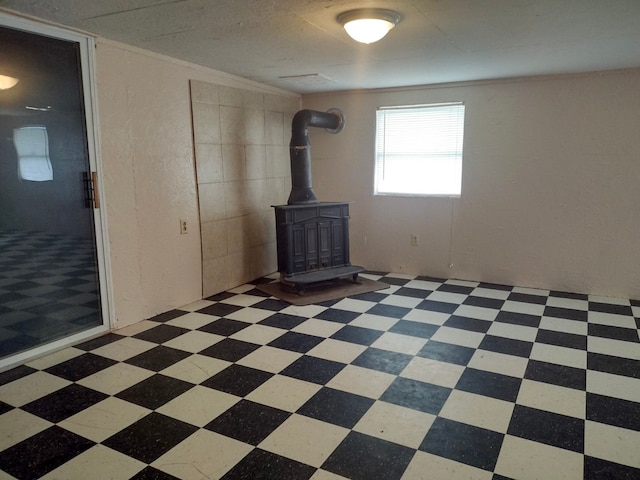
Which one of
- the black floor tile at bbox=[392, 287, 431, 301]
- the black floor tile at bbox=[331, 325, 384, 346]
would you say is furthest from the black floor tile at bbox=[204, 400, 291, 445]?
the black floor tile at bbox=[392, 287, 431, 301]

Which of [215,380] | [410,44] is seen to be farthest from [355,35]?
[215,380]

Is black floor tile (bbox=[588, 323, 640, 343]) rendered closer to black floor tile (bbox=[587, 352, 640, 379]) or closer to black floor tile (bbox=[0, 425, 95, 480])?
black floor tile (bbox=[587, 352, 640, 379])

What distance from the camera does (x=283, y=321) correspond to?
3.34 m

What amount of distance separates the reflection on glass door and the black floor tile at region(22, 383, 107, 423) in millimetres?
531

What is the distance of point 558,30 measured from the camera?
8.36 feet

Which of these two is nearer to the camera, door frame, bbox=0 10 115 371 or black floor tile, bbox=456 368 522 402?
black floor tile, bbox=456 368 522 402

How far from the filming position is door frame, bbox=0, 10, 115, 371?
2.53 metres

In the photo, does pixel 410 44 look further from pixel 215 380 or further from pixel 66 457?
pixel 66 457

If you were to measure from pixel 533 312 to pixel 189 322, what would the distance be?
2.74 meters

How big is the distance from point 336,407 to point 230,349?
960 millimetres

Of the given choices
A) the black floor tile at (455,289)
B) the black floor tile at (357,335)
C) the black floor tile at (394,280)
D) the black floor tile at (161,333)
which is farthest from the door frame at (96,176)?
the black floor tile at (455,289)

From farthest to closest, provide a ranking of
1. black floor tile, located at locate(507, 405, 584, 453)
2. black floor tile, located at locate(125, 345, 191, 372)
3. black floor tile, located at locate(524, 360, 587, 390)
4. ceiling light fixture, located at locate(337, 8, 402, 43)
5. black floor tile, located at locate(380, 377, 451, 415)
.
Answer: black floor tile, located at locate(125, 345, 191, 372) → black floor tile, located at locate(524, 360, 587, 390) → ceiling light fixture, located at locate(337, 8, 402, 43) → black floor tile, located at locate(380, 377, 451, 415) → black floor tile, located at locate(507, 405, 584, 453)

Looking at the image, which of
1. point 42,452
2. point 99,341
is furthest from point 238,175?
point 42,452

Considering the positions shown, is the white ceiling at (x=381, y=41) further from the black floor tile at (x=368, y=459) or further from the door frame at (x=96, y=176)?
the black floor tile at (x=368, y=459)
